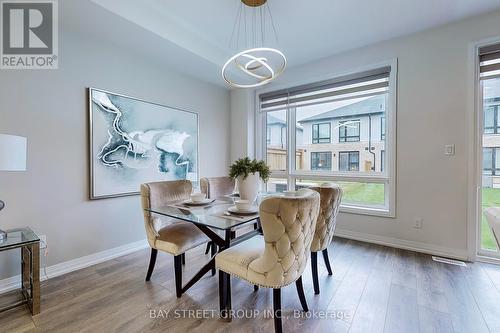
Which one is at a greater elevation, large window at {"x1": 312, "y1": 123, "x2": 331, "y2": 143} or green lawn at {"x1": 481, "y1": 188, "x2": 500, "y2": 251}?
large window at {"x1": 312, "y1": 123, "x2": 331, "y2": 143}

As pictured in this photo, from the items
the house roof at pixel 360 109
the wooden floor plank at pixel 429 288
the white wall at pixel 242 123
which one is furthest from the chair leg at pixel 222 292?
the house roof at pixel 360 109

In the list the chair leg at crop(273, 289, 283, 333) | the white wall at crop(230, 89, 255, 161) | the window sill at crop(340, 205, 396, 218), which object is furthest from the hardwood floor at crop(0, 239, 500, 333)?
the white wall at crop(230, 89, 255, 161)

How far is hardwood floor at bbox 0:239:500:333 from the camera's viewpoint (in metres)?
1.62

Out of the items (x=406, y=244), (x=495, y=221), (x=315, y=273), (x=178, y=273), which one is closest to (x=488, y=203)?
(x=406, y=244)

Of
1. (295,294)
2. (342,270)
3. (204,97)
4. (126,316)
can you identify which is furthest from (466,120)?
(126,316)

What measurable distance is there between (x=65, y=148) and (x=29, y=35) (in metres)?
1.07

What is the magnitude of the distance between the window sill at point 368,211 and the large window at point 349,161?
0.56 metres

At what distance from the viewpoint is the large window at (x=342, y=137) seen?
10.5 ft

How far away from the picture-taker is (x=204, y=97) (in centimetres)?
396

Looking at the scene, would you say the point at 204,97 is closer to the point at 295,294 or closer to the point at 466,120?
the point at 295,294

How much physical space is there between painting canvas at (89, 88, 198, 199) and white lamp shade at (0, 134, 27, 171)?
2.76 ft

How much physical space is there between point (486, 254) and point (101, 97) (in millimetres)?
4565

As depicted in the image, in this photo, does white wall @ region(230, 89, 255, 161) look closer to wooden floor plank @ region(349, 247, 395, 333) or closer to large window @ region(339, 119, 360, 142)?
large window @ region(339, 119, 360, 142)

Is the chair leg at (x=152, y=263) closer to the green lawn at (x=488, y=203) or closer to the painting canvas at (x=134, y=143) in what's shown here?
the painting canvas at (x=134, y=143)
